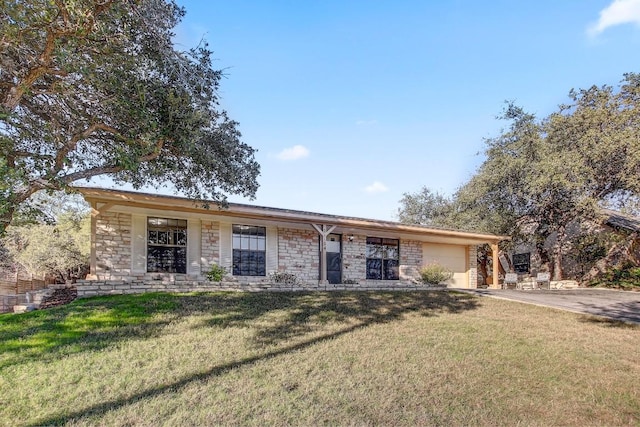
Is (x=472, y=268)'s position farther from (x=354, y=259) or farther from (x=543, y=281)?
(x=354, y=259)

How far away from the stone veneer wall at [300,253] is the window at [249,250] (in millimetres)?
639

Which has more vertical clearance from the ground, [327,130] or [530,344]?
[327,130]

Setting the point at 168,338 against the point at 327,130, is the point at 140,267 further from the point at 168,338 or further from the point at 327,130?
the point at 327,130

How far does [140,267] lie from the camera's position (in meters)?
11.9

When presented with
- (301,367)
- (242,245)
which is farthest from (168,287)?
(301,367)

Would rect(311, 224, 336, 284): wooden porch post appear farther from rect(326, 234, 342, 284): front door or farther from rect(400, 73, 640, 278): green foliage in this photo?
rect(400, 73, 640, 278): green foliage

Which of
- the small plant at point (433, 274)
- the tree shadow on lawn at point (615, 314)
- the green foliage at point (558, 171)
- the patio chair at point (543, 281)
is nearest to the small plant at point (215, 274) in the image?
the small plant at point (433, 274)

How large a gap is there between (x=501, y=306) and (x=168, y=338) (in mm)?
8642

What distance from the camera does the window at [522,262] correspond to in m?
22.7

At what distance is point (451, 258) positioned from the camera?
18.2 meters

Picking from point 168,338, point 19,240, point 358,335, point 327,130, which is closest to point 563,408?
point 358,335

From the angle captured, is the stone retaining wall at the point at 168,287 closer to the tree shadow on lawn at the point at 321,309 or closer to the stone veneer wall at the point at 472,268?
the tree shadow on lawn at the point at 321,309

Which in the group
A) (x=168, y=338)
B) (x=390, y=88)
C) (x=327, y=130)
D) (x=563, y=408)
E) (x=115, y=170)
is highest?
(x=390, y=88)

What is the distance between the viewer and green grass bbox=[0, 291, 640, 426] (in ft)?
14.1
